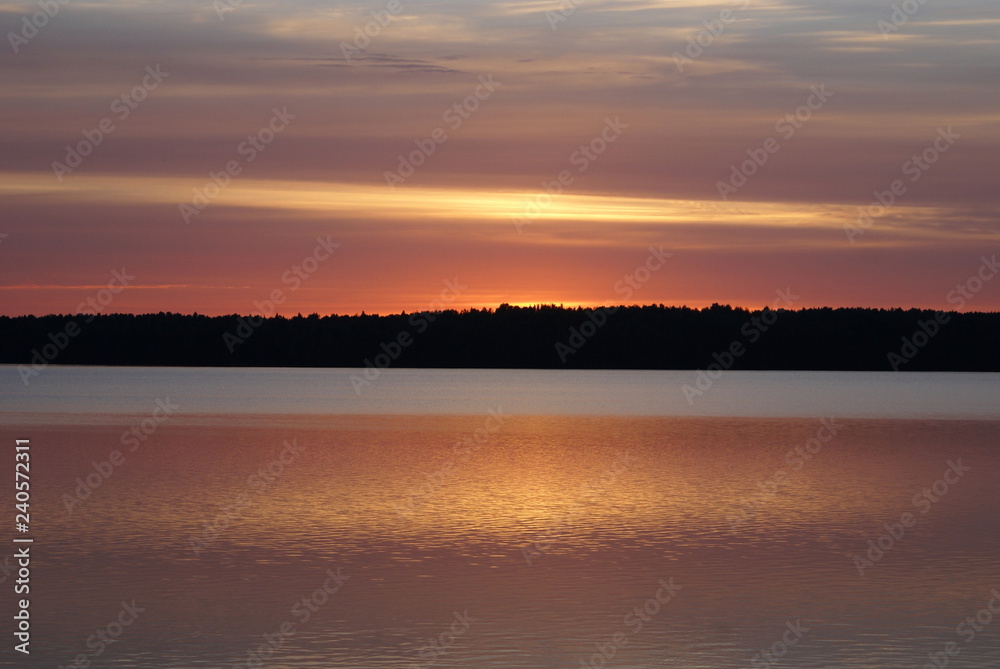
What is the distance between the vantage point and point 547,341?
583ft

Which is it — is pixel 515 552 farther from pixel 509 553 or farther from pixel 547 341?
pixel 547 341

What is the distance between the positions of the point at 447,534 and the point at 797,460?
2108 centimetres

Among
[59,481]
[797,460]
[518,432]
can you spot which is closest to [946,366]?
[518,432]

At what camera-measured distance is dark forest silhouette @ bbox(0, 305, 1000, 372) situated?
162875 millimetres

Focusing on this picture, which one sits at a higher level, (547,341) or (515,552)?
(547,341)

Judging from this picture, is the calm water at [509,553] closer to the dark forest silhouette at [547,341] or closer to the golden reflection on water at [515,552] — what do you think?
the golden reflection on water at [515,552]

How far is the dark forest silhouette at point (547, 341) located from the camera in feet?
534

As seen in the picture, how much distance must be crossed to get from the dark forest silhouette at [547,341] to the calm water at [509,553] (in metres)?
114

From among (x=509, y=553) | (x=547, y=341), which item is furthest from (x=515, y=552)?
(x=547, y=341)

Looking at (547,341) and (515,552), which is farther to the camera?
(547,341)

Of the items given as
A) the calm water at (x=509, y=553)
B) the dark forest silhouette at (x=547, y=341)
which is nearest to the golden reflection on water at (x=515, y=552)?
the calm water at (x=509, y=553)

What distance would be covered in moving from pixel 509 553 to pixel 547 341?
156m

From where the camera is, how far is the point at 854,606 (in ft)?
58.3

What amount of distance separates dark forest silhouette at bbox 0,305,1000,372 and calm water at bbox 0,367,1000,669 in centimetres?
11450
